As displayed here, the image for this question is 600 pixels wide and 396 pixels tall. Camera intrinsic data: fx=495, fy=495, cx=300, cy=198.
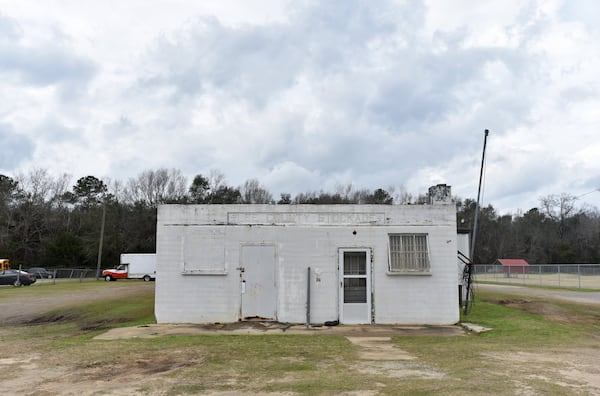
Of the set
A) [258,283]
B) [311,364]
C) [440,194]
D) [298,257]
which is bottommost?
[311,364]

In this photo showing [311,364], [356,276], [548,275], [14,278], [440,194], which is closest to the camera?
[311,364]

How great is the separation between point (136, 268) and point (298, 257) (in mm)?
34047

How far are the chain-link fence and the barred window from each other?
2216cm

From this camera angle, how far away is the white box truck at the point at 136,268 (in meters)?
43.9

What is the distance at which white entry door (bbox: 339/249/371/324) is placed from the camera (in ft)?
45.8

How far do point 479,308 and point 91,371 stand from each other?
13.6 m

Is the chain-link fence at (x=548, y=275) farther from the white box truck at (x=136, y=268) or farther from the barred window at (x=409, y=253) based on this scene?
the white box truck at (x=136, y=268)

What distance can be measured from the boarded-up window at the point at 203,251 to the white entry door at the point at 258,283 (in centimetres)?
67

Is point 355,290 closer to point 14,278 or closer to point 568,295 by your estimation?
point 568,295

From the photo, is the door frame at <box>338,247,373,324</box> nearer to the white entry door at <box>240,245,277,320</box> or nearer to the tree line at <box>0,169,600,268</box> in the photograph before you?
the white entry door at <box>240,245,277,320</box>

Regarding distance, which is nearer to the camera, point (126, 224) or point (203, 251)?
point (203, 251)

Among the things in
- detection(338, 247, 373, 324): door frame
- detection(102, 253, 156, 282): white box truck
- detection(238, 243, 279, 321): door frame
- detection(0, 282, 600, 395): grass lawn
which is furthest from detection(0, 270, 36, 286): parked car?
detection(338, 247, 373, 324): door frame

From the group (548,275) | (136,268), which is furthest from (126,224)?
(548,275)

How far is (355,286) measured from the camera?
1414 cm
